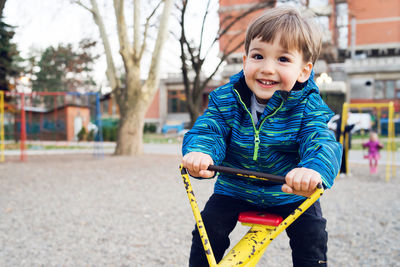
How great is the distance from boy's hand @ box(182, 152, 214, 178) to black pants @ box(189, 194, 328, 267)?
0.31 meters

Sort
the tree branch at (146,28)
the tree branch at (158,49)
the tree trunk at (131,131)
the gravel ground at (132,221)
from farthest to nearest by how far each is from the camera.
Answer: the tree trunk at (131,131) < the tree branch at (146,28) < the tree branch at (158,49) < the gravel ground at (132,221)

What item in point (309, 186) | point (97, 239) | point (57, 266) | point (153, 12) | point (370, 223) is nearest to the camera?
point (309, 186)

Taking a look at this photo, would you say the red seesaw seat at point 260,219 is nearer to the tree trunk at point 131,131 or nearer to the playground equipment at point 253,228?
the playground equipment at point 253,228

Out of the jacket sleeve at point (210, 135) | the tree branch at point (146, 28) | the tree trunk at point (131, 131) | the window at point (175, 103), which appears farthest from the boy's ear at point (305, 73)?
the window at point (175, 103)

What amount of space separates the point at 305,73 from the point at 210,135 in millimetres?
535

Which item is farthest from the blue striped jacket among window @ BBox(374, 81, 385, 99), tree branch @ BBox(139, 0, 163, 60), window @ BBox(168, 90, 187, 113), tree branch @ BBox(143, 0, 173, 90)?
window @ BBox(168, 90, 187, 113)

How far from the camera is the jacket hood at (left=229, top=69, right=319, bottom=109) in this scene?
1657 mm

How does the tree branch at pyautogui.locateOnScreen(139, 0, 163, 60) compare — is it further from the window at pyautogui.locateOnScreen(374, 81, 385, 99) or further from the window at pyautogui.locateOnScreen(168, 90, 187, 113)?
the window at pyautogui.locateOnScreen(168, 90, 187, 113)

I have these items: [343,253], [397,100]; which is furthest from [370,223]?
[397,100]

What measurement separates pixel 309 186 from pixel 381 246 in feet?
9.67

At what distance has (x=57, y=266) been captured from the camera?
322 centimetres

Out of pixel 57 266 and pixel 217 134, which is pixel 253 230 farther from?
pixel 57 266

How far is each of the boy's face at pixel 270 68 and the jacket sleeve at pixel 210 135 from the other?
0.22m

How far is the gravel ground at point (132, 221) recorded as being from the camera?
11.4ft
